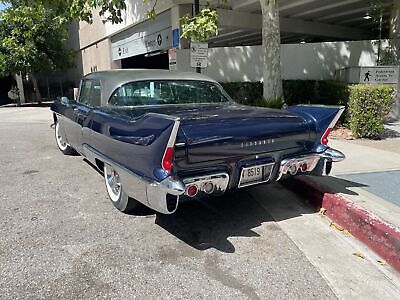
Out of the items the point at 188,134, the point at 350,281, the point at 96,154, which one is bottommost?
the point at 350,281

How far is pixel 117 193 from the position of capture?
4184mm

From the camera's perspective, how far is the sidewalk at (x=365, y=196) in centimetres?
316

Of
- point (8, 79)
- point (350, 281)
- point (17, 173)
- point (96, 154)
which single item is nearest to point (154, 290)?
point (350, 281)

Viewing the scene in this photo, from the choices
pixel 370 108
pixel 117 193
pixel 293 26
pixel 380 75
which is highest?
pixel 293 26

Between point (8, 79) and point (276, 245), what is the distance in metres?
30.3

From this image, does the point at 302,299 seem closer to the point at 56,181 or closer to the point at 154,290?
the point at 154,290

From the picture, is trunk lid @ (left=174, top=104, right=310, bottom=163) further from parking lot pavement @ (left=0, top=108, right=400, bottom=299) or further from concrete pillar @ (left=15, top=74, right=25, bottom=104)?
concrete pillar @ (left=15, top=74, right=25, bottom=104)

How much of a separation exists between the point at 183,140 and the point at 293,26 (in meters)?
14.2

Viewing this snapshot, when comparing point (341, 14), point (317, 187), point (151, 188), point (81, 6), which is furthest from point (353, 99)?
point (341, 14)

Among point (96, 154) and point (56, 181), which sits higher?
point (96, 154)

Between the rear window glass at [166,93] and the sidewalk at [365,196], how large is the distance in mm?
1715

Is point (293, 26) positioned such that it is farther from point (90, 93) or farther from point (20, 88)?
point (20, 88)

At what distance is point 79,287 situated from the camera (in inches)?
105

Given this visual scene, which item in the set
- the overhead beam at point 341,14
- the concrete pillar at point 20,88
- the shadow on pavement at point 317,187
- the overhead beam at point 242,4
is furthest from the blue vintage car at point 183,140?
the concrete pillar at point 20,88
